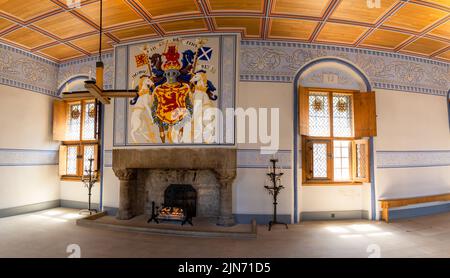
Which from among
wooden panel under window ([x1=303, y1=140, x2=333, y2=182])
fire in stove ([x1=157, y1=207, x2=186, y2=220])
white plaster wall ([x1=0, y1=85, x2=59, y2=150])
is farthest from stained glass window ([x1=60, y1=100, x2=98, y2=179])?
wooden panel under window ([x1=303, y1=140, x2=333, y2=182])

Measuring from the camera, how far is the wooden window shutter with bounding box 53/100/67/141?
5.65 m

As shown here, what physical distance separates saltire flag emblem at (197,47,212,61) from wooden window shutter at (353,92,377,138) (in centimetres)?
311

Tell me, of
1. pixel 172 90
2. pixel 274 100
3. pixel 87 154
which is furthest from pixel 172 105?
pixel 87 154

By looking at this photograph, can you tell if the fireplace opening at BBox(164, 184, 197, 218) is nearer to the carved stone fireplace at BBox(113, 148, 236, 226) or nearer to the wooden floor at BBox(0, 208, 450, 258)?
the carved stone fireplace at BBox(113, 148, 236, 226)

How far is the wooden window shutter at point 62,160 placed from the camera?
18.9 ft

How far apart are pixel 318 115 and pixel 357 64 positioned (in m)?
1.31

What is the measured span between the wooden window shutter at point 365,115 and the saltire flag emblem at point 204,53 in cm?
311

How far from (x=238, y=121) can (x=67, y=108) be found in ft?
14.3

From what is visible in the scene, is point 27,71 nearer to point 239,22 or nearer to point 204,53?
point 204,53

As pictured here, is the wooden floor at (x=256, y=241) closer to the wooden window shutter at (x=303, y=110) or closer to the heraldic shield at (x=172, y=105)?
the wooden window shutter at (x=303, y=110)

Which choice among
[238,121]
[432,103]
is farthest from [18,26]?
[432,103]

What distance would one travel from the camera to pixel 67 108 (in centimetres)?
590
